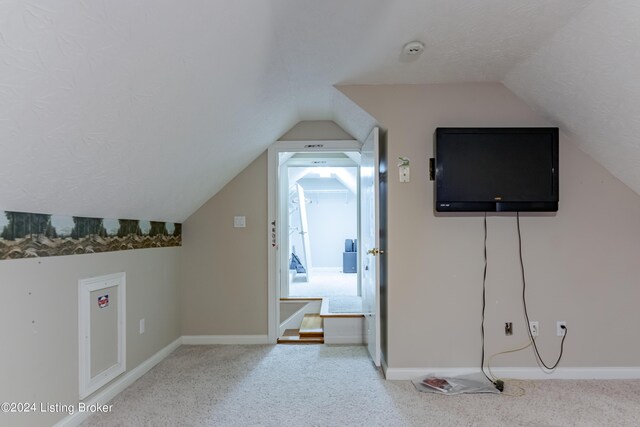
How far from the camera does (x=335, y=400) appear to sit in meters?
2.29

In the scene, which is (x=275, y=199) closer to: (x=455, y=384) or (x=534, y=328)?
(x=455, y=384)

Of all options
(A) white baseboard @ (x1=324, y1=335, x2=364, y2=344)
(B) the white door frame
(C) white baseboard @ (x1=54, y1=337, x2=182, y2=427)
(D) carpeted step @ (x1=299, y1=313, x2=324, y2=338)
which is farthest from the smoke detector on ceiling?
(C) white baseboard @ (x1=54, y1=337, x2=182, y2=427)

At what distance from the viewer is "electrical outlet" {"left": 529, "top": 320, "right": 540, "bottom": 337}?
8.59ft

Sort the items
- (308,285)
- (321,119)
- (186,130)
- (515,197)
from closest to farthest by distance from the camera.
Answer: (186,130), (515,197), (321,119), (308,285)

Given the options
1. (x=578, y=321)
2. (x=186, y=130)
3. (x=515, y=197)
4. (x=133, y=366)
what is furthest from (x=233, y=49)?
(x=578, y=321)

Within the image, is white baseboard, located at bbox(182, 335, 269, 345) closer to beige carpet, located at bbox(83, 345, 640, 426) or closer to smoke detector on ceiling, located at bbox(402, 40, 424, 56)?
beige carpet, located at bbox(83, 345, 640, 426)

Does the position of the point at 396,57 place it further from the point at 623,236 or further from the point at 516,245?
the point at 623,236

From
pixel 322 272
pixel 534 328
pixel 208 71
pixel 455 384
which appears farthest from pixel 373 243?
pixel 322 272

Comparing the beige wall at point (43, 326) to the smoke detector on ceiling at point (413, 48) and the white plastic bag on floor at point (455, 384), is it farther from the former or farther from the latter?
the smoke detector on ceiling at point (413, 48)

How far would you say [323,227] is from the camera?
28.3 ft

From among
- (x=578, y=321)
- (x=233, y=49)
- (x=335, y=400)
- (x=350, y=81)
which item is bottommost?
(x=335, y=400)

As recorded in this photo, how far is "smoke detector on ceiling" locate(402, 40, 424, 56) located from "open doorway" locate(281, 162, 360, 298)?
413 cm

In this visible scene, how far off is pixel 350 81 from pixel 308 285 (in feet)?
13.3

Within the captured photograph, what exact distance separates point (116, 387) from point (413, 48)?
2.82 m
